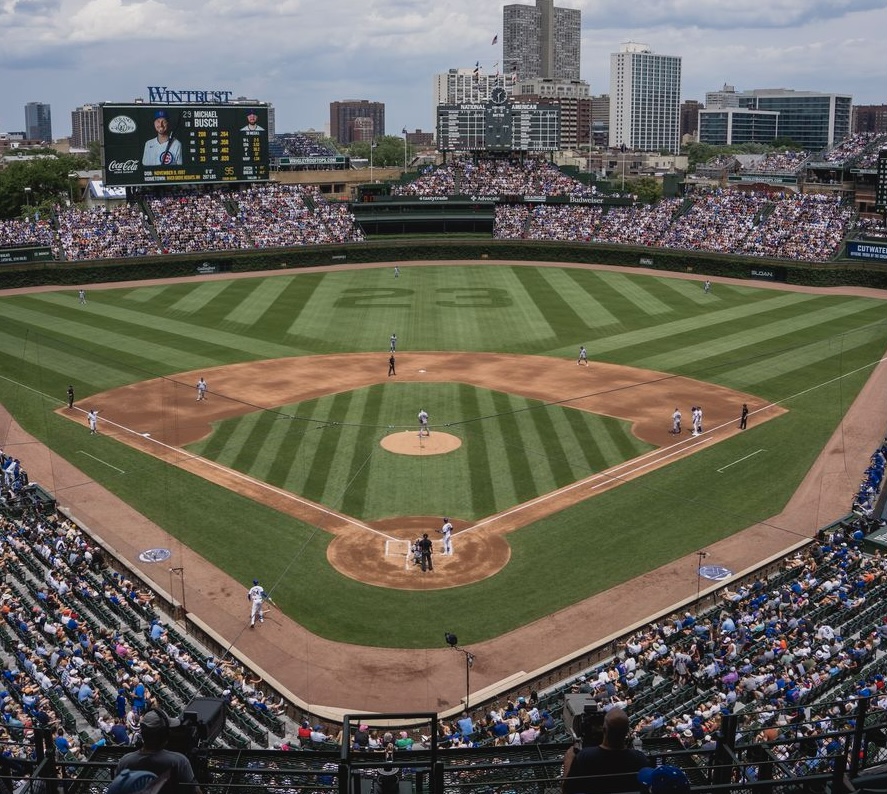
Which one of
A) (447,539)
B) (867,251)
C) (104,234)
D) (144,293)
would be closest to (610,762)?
(447,539)

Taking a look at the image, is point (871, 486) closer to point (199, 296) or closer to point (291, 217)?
point (199, 296)

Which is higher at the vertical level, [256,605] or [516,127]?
[516,127]

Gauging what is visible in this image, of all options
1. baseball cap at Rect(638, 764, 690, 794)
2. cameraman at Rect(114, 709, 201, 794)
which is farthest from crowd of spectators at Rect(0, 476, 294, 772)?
baseball cap at Rect(638, 764, 690, 794)

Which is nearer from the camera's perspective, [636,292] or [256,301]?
[256,301]

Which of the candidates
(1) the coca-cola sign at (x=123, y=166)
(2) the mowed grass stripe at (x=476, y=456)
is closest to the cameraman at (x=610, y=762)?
(2) the mowed grass stripe at (x=476, y=456)

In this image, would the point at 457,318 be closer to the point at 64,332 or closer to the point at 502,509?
the point at 64,332

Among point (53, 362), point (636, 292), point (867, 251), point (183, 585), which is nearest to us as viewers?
point (183, 585)

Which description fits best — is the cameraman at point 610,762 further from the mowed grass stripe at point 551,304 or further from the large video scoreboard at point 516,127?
the large video scoreboard at point 516,127
